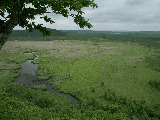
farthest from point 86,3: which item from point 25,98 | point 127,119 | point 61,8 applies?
point 25,98

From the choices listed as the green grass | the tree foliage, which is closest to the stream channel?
the green grass

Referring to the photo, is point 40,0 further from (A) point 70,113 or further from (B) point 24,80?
(B) point 24,80

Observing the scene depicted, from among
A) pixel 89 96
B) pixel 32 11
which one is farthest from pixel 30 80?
pixel 32 11

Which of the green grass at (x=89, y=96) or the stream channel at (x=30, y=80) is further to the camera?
the stream channel at (x=30, y=80)

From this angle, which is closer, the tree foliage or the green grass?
the tree foliage

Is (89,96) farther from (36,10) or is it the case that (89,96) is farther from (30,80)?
(36,10)

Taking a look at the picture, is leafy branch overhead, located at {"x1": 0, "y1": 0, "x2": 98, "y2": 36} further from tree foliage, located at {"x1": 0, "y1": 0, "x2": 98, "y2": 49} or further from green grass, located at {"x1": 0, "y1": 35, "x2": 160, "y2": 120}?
green grass, located at {"x1": 0, "y1": 35, "x2": 160, "y2": 120}

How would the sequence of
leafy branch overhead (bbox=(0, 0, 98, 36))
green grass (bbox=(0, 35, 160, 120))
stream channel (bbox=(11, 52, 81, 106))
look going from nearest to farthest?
leafy branch overhead (bbox=(0, 0, 98, 36)), green grass (bbox=(0, 35, 160, 120)), stream channel (bbox=(11, 52, 81, 106))

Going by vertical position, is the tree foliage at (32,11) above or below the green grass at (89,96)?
above

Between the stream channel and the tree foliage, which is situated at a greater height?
the tree foliage

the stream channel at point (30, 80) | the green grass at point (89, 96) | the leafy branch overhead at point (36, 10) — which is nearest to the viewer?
the leafy branch overhead at point (36, 10)

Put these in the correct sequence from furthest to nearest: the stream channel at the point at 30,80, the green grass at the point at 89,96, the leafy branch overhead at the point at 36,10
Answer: the stream channel at the point at 30,80
the green grass at the point at 89,96
the leafy branch overhead at the point at 36,10

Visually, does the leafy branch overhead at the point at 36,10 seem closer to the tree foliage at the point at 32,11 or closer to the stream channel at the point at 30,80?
the tree foliage at the point at 32,11

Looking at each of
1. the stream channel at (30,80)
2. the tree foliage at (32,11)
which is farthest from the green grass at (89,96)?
the tree foliage at (32,11)
